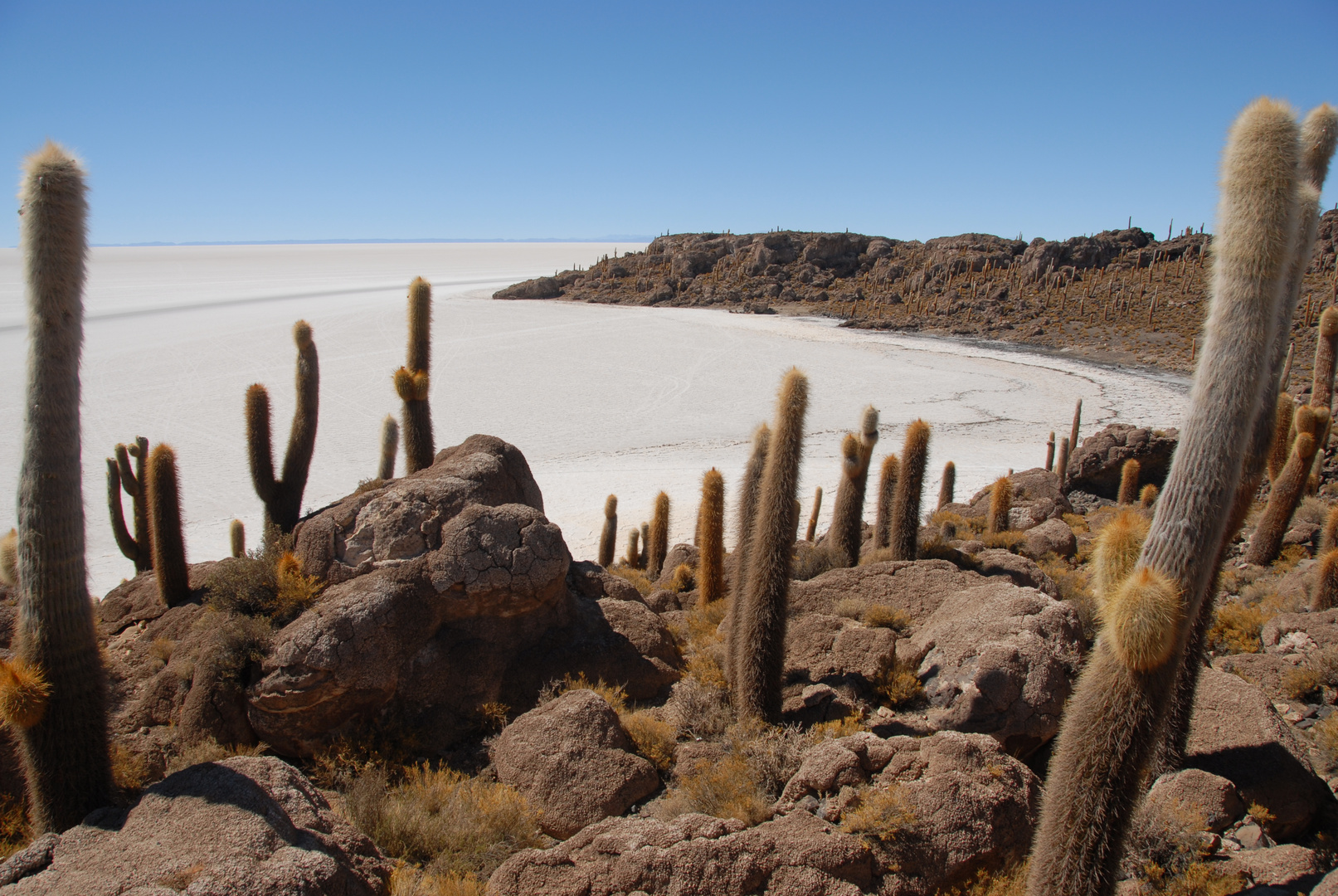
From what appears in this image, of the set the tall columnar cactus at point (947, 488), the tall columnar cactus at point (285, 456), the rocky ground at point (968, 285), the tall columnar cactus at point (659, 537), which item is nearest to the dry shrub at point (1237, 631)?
the tall columnar cactus at point (659, 537)

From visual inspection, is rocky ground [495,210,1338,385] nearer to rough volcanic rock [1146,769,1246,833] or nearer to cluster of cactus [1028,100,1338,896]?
rough volcanic rock [1146,769,1246,833]

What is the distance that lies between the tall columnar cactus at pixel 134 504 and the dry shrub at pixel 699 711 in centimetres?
804

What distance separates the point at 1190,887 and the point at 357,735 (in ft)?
19.4

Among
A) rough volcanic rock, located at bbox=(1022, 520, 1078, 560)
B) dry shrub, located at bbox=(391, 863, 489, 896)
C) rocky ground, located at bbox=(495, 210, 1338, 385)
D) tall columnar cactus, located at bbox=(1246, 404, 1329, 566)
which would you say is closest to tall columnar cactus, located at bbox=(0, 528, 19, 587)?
dry shrub, located at bbox=(391, 863, 489, 896)

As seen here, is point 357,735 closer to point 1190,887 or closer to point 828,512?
point 1190,887

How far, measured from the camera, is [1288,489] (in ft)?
36.0

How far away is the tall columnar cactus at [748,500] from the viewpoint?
7.63 meters

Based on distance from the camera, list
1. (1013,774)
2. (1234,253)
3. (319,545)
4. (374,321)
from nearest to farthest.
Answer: (1234,253) → (1013,774) → (319,545) → (374,321)

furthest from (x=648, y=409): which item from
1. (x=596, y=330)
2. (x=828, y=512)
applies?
(x=596, y=330)

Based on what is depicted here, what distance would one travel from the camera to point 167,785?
13.8 ft

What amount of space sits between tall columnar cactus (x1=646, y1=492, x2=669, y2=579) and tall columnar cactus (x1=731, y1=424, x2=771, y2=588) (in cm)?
463

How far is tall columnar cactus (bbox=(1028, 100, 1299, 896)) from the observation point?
3.37 metres

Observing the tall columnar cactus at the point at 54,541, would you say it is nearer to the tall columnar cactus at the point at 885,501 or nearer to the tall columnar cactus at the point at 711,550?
the tall columnar cactus at the point at 711,550

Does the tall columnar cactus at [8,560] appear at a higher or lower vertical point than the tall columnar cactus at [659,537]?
higher
